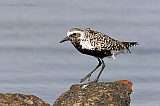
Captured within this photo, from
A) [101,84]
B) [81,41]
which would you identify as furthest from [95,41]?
[101,84]

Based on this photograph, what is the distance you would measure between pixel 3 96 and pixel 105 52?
549cm

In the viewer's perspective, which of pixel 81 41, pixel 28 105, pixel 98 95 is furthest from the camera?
pixel 81 41

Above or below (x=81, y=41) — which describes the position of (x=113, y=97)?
below

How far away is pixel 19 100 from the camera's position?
13.3m

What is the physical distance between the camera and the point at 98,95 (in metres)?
14.9

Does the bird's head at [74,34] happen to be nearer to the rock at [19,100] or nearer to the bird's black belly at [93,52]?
the bird's black belly at [93,52]

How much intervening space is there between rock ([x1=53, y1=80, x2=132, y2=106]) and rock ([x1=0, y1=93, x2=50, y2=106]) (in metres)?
1.56

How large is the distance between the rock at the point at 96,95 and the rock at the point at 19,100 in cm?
156

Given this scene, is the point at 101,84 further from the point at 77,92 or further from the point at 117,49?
the point at 117,49

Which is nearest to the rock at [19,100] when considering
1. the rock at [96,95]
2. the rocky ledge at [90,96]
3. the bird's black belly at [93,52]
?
the rocky ledge at [90,96]

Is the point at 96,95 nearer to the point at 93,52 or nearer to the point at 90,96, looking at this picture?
the point at 90,96

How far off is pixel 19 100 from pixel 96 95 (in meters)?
2.97

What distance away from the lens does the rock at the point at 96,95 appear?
14703 millimetres

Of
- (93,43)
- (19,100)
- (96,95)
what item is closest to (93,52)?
(93,43)
